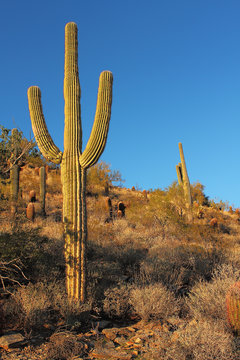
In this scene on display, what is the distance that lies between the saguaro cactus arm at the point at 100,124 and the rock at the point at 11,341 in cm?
372

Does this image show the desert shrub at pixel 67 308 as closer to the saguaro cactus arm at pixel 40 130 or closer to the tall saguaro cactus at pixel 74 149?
the tall saguaro cactus at pixel 74 149

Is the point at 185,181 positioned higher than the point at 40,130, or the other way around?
the point at 185,181

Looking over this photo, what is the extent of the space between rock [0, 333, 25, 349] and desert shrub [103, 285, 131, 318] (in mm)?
2085

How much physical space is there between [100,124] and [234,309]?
4942 mm

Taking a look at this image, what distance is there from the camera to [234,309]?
561 centimetres

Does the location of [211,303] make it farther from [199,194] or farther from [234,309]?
[199,194]

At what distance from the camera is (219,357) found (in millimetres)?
4496

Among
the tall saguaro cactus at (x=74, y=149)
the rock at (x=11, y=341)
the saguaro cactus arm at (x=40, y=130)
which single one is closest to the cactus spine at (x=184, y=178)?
the tall saguaro cactus at (x=74, y=149)

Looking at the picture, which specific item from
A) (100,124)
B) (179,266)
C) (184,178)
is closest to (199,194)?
(184,178)

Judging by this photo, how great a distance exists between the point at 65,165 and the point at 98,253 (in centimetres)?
407

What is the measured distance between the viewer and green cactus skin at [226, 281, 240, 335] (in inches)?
220

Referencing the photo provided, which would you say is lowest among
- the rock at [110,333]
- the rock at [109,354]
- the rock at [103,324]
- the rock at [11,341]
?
the rock at [109,354]

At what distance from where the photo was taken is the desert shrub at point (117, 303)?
7.11m

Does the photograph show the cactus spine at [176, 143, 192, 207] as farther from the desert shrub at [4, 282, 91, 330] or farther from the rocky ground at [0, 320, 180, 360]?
the rocky ground at [0, 320, 180, 360]
